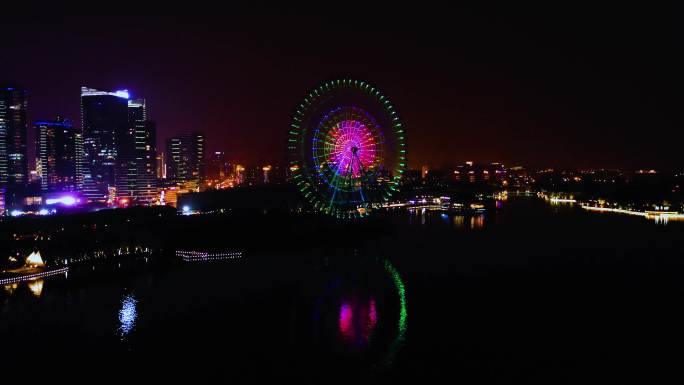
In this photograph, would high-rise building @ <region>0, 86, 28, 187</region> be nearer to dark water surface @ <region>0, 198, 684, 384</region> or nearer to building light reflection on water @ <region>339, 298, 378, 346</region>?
dark water surface @ <region>0, 198, 684, 384</region>

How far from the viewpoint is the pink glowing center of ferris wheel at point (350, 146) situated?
25453 mm

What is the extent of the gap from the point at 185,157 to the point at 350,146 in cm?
6031

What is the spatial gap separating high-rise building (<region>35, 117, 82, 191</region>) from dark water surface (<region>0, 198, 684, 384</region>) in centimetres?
4905

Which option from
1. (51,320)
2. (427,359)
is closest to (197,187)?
(51,320)

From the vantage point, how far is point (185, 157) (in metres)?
81.3

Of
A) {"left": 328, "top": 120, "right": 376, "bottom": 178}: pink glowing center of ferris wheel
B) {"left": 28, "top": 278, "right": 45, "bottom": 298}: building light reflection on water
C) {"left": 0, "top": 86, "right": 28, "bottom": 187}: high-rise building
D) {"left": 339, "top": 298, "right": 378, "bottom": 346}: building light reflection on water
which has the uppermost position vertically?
{"left": 0, "top": 86, "right": 28, "bottom": 187}: high-rise building

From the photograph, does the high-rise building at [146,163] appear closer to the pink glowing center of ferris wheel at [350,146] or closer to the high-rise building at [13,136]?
the high-rise building at [13,136]

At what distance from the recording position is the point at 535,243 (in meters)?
27.3

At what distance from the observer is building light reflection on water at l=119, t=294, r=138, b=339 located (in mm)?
13469

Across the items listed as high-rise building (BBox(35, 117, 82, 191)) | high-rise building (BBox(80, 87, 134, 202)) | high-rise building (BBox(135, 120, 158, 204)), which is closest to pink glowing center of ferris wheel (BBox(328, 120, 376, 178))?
high-rise building (BBox(135, 120, 158, 204))

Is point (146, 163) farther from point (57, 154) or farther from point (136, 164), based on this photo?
point (57, 154)

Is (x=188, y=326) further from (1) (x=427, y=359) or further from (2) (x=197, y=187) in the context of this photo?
(2) (x=197, y=187)

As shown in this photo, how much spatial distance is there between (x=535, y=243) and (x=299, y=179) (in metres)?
11.8

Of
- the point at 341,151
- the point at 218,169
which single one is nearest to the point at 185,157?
the point at 218,169
